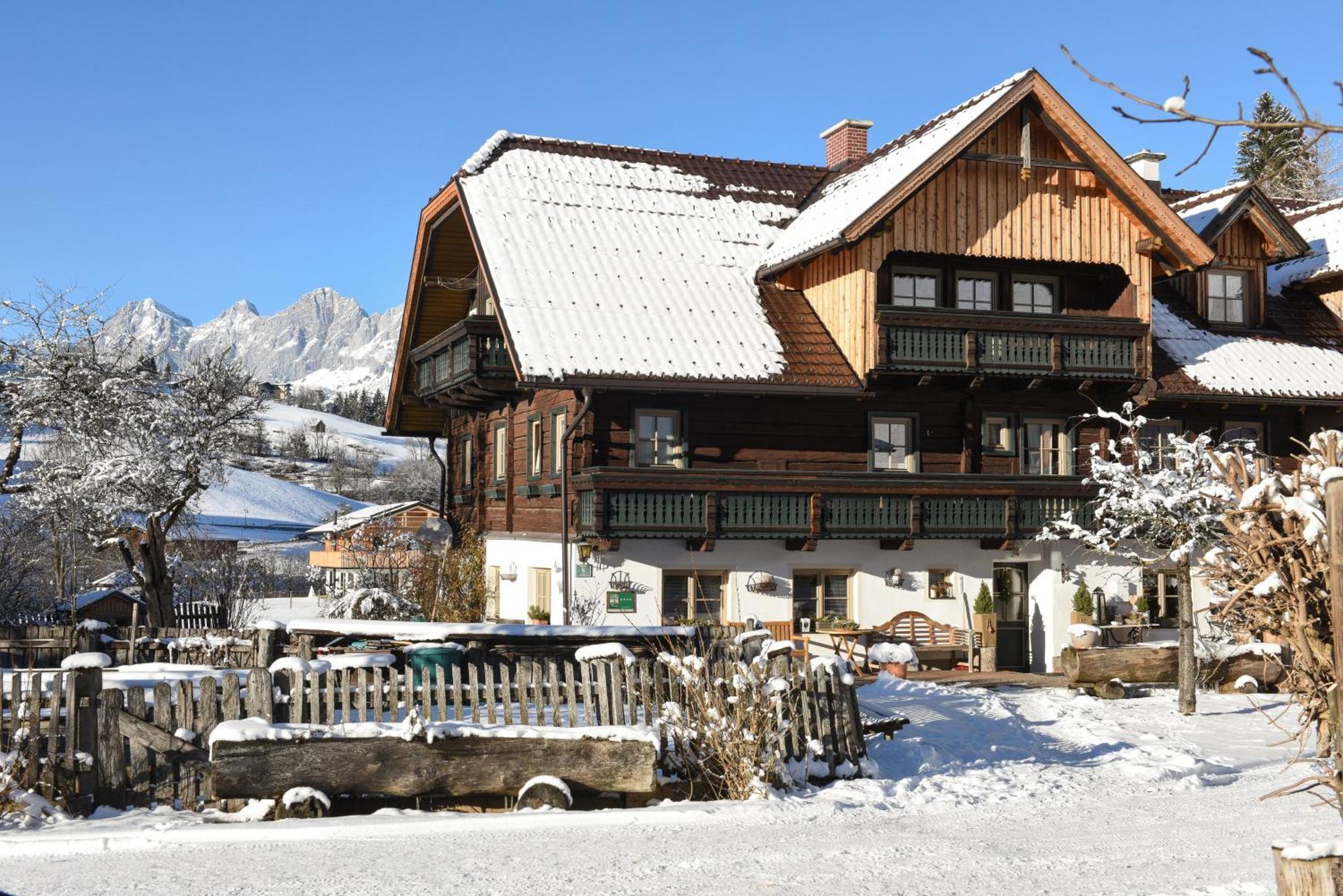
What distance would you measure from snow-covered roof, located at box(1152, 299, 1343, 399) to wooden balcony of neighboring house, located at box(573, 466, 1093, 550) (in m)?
4.04

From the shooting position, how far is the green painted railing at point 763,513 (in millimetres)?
23422

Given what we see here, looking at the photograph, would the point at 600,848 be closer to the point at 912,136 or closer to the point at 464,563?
the point at 464,563

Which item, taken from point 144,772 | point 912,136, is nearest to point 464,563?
point 912,136

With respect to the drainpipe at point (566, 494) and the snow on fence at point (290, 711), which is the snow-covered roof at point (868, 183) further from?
the snow on fence at point (290, 711)

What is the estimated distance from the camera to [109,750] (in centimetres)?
1166

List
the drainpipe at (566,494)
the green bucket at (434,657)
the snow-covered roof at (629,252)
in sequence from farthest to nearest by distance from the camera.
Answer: the snow-covered roof at (629,252)
the drainpipe at (566,494)
the green bucket at (434,657)

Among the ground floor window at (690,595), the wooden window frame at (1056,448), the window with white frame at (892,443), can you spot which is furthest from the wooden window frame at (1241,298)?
the ground floor window at (690,595)

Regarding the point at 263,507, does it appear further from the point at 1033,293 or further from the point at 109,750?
the point at 109,750

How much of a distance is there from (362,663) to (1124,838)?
7.45m

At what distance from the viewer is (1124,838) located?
1119 centimetres

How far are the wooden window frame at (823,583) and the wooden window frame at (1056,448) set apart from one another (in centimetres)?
428

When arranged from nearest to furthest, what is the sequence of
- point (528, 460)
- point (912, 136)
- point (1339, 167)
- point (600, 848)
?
1. point (600, 848)
2. point (528, 460)
3. point (912, 136)
4. point (1339, 167)

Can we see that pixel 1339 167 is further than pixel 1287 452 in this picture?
Yes

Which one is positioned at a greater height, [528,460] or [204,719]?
[528,460]
